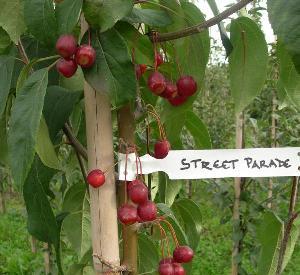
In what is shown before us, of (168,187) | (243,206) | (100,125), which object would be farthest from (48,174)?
(243,206)

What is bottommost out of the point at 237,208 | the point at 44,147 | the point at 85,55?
the point at 237,208

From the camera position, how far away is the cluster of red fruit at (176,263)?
699 mm

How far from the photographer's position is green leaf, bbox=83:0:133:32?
565 millimetres

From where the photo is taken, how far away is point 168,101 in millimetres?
797

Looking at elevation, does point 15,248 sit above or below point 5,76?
below

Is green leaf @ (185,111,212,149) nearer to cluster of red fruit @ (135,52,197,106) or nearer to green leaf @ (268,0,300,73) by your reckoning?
cluster of red fruit @ (135,52,197,106)

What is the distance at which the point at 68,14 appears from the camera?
1.92 feet

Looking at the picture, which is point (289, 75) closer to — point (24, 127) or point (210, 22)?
A: point (210, 22)

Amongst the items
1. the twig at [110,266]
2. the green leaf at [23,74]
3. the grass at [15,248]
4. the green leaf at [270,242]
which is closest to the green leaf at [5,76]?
the green leaf at [23,74]

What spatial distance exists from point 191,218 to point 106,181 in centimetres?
38

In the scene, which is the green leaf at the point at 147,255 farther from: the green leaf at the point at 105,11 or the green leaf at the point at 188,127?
the green leaf at the point at 105,11

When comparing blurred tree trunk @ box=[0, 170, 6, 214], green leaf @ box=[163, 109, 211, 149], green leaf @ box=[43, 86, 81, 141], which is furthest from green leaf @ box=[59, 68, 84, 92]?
blurred tree trunk @ box=[0, 170, 6, 214]

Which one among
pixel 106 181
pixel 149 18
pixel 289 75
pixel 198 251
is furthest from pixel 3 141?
pixel 198 251

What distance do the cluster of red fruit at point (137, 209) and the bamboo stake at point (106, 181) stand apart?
0.09 ft
